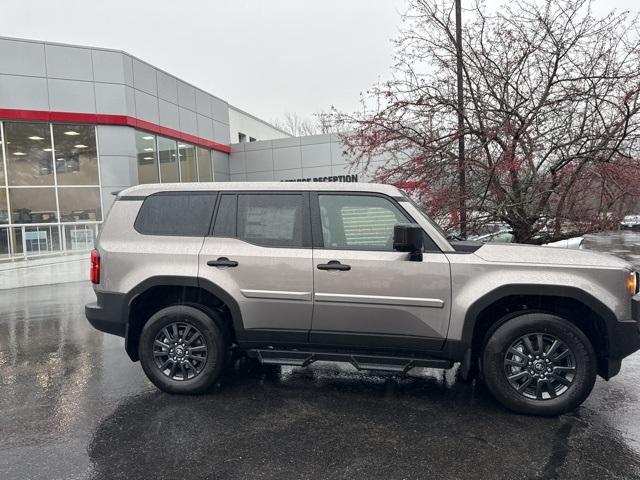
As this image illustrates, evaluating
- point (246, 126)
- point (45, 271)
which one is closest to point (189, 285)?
point (45, 271)

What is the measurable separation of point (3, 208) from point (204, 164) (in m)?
9.68

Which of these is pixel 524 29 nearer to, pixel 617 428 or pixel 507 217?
pixel 507 217

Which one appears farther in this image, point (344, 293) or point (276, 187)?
point (276, 187)

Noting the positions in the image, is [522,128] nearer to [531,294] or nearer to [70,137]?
[531,294]

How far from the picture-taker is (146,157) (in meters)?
19.9

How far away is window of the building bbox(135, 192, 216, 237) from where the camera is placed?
4.17 m

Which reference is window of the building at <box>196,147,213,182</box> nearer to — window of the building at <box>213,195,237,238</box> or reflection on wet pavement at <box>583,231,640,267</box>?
reflection on wet pavement at <box>583,231,640,267</box>

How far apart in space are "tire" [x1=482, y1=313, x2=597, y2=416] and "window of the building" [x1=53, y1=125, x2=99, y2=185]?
18.5 metres

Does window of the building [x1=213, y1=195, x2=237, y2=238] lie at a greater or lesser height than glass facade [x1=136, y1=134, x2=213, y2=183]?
lesser

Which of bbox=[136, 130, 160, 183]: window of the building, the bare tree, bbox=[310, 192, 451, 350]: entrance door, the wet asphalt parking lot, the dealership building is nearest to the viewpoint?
the wet asphalt parking lot

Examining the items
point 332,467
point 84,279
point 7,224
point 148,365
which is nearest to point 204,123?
point 7,224

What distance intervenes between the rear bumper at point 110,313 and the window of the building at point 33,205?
53.1ft

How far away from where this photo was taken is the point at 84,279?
1280 cm

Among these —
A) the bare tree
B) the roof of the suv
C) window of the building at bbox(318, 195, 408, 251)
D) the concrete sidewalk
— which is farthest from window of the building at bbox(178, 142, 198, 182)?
window of the building at bbox(318, 195, 408, 251)
